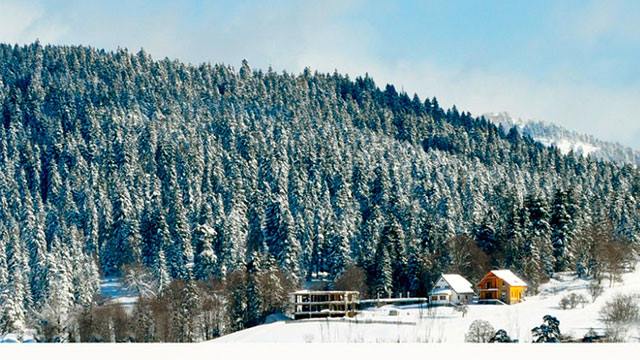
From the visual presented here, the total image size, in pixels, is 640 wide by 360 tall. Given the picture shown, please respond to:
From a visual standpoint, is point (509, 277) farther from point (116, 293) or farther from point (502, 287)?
point (116, 293)

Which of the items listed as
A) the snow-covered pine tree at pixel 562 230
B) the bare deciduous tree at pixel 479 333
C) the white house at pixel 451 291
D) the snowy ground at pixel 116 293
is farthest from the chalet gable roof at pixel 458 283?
the snowy ground at pixel 116 293

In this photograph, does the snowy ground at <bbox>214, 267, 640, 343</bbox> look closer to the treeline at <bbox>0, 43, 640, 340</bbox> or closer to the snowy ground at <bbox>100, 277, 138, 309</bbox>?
the treeline at <bbox>0, 43, 640, 340</bbox>

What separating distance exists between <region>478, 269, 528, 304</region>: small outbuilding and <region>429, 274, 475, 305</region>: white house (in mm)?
1460

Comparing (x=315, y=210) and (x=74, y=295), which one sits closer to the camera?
(x=74, y=295)

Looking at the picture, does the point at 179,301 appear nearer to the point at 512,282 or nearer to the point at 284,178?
the point at 512,282

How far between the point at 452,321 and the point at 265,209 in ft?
253

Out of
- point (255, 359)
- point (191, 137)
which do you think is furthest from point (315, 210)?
point (255, 359)

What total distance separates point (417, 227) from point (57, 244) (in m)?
53.0

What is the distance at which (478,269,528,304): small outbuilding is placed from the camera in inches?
3450

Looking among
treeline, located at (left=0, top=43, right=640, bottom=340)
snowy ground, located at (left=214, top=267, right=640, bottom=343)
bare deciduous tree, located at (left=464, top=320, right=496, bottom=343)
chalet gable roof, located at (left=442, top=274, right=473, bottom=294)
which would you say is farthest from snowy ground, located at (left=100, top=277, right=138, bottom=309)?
bare deciduous tree, located at (left=464, top=320, right=496, bottom=343)

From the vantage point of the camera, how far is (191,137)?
18812cm

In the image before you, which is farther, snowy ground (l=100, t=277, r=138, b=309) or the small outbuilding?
snowy ground (l=100, t=277, r=138, b=309)

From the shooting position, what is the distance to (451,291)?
290 feet

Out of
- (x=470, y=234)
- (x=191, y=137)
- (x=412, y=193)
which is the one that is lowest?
(x=470, y=234)
